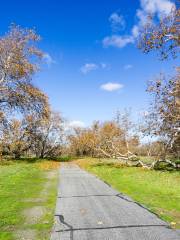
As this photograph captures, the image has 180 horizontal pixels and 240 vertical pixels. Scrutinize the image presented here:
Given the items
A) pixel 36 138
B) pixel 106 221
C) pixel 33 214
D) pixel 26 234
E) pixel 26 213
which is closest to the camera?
pixel 26 234

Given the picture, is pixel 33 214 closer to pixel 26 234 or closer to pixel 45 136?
pixel 26 234

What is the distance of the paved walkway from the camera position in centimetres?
778

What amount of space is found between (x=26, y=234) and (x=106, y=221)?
2.35m

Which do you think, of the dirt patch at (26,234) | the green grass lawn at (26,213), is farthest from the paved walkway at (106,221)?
the dirt patch at (26,234)

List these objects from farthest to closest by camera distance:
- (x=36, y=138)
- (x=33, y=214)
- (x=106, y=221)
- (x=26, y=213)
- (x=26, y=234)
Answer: (x=36, y=138) → (x=26, y=213) → (x=33, y=214) → (x=106, y=221) → (x=26, y=234)

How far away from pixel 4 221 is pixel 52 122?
62.0 metres

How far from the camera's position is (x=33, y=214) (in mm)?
10523

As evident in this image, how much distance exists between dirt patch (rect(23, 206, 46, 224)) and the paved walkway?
544 mm

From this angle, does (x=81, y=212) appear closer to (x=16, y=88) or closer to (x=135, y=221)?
(x=135, y=221)

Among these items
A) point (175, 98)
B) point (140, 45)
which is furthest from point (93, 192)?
point (175, 98)

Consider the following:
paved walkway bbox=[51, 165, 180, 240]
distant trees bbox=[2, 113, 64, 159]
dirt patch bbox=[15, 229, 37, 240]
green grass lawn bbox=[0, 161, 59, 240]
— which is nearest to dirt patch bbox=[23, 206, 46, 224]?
green grass lawn bbox=[0, 161, 59, 240]

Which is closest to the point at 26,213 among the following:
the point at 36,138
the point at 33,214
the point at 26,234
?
the point at 33,214

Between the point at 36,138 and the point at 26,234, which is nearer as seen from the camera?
the point at 26,234

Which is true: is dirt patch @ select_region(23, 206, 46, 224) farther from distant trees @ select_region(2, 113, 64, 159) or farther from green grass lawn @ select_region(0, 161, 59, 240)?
distant trees @ select_region(2, 113, 64, 159)
